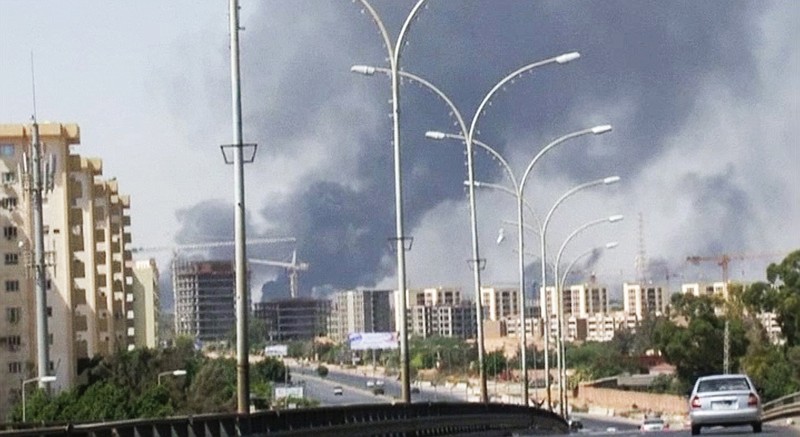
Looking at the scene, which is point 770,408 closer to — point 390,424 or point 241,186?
point 390,424

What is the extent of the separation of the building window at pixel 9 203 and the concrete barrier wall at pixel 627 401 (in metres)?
50.4

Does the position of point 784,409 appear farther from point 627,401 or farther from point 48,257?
point 627,401

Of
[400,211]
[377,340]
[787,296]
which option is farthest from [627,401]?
[400,211]

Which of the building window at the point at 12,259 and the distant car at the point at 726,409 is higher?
the building window at the point at 12,259

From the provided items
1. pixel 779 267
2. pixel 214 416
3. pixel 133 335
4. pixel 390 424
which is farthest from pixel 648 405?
pixel 214 416

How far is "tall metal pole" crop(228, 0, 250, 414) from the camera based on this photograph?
124 ft

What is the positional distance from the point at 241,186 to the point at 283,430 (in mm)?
4737

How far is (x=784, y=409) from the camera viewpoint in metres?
87.2

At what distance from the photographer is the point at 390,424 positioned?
48.2m

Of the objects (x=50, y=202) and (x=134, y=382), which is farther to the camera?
(x=50, y=202)

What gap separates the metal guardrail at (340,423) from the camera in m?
30.6

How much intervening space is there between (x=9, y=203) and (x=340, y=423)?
10198 centimetres

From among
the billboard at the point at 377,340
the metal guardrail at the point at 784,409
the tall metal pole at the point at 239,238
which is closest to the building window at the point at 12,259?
the billboard at the point at 377,340

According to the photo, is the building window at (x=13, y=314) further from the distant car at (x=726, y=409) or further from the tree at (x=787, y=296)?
the distant car at (x=726, y=409)
